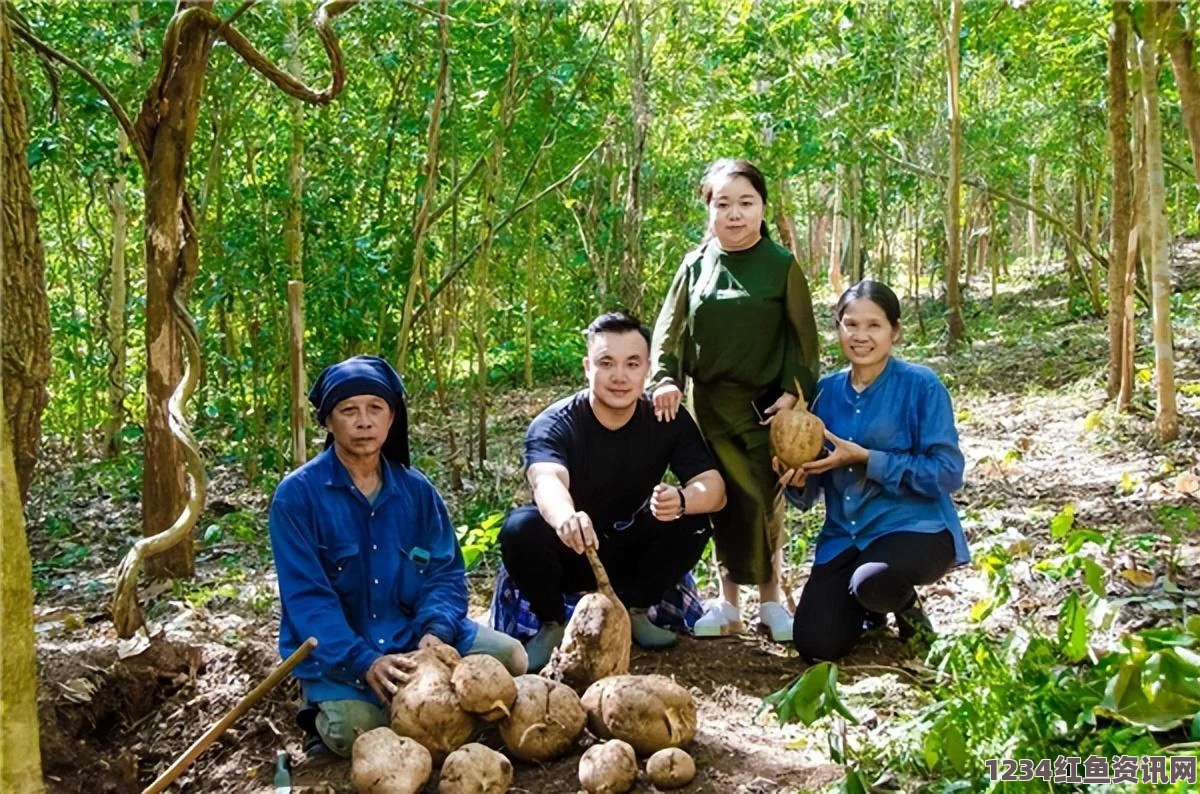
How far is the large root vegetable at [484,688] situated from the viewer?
2791 millimetres

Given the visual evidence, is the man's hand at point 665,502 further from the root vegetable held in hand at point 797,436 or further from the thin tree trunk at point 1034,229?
the thin tree trunk at point 1034,229

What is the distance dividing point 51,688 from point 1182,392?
20.1 feet

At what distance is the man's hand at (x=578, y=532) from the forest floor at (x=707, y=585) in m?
0.60

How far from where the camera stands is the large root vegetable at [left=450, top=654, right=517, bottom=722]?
2.79m

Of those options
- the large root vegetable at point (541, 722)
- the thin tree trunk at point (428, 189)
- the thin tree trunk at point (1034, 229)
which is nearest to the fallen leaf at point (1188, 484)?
the large root vegetable at point (541, 722)

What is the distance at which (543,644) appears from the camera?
371 cm

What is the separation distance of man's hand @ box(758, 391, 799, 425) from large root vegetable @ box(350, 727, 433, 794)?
5.46ft

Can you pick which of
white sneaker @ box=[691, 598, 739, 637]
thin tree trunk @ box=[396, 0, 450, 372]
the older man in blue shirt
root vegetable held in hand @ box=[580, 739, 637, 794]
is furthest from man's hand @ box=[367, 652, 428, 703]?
thin tree trunk @ box=[396, 0, 450, 372]

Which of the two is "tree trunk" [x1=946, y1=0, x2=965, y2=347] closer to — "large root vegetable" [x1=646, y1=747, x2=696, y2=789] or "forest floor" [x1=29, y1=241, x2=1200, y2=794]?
"forest floor" [x1=29, y1=241, x2=1200, y2=794]

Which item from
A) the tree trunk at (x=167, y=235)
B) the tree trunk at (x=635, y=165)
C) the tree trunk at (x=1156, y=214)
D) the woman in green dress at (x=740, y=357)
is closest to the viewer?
the woman in green dress at (x=740, y=357)

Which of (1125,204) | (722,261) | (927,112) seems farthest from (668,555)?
(927,112)

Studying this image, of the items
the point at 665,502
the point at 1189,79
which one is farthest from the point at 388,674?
the point at 1189,79

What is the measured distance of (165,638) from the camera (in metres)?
3.64

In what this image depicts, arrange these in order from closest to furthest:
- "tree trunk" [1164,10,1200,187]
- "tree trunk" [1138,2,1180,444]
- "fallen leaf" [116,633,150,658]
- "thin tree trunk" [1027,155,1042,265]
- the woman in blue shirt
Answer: "fallen leaf" [116,633,150,658] < the woman in blue shirt < "tree trunk" [1138,2,1180,444] < "tree trunk" [1164,10,1200,187] < "thin tree trunk" [1027,155,1042,265]
